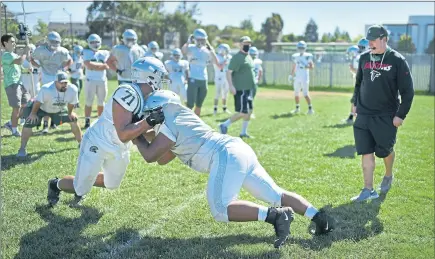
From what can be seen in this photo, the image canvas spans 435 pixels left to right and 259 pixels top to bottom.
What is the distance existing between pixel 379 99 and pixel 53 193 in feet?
12.3

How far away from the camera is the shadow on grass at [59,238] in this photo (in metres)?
4.06

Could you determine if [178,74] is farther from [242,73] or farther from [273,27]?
[273,27]

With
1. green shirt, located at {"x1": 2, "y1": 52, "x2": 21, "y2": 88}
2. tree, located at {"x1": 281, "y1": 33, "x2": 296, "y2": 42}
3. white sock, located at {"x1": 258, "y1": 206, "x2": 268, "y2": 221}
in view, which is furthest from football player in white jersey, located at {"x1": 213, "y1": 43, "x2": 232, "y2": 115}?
tree, located at {"x1": 281, "y1": 33, "x2": 296, "y2": 42}

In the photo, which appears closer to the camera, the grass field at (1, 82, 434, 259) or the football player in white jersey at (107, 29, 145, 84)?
the grass field at (1, 82, 434, 259)

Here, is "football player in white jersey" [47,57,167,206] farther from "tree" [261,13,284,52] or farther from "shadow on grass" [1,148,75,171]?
"tree" [261,13,284,52]

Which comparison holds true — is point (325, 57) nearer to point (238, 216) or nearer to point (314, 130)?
point (314, 130)

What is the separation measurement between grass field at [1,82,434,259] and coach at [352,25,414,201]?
1.97 feet

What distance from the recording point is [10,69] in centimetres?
892

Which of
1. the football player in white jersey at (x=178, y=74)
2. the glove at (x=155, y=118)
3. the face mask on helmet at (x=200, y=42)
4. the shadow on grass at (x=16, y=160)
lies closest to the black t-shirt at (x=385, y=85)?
the glove at (x=155, y=118)

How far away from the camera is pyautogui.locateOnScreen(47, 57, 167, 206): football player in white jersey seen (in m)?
4.07

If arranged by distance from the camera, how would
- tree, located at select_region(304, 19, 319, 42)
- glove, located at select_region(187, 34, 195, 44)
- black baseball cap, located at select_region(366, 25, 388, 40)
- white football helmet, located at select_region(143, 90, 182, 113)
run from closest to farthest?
white football helmet, located at select_region(143, 90, 182, 113) < black baseball cap, located at select_region(366, 25, 388, 40) < glove, located at select_region(187, 34, 195, 44) < tree, located at select_region(304, 19, 319, 42)

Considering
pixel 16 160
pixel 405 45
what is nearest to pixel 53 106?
pixel 16 160

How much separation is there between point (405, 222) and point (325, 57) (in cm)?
2073

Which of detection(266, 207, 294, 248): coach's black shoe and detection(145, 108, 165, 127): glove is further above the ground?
detection(145, 108, 165, 127): glove
